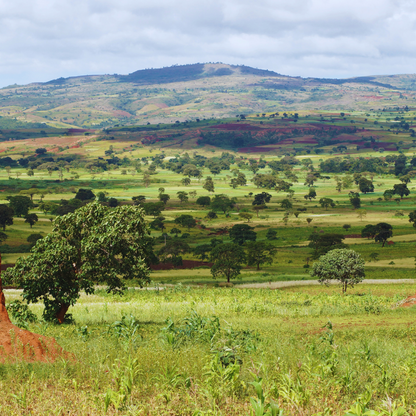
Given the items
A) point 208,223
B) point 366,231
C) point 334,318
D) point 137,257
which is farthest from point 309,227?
Result: point 137,257

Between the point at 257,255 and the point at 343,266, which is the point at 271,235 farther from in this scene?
the point at 343,266

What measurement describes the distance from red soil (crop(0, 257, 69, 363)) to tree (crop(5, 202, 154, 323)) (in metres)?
9.29

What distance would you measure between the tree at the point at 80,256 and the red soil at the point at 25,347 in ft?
30.5

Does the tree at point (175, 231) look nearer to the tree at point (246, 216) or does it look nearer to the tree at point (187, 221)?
the tree at point (187, 221)

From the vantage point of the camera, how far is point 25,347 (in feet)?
47.4

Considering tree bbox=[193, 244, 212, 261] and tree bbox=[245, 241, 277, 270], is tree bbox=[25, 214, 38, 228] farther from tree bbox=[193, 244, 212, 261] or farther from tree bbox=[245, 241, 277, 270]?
tree bbox=[245, 241, 277, 270]

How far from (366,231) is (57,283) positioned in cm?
11643

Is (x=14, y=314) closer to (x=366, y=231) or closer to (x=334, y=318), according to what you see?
(x=334, y=318)

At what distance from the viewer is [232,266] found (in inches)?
2968

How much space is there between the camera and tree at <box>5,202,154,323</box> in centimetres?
2497

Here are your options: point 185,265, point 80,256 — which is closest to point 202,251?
point 185,265

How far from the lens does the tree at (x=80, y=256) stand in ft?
81.9

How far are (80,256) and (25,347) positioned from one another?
38.7ft

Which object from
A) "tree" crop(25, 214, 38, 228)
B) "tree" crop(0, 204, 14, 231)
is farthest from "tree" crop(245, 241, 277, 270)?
"tree" crop(25, 214, 38, 228)
